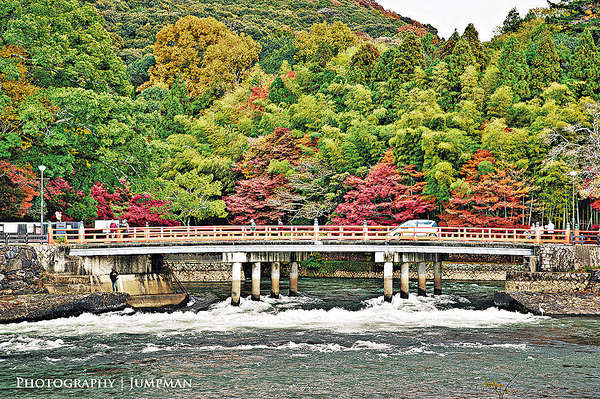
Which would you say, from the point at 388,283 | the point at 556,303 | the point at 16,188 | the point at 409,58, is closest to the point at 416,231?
the point at 388,283

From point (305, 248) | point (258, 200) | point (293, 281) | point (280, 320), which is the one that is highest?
point (258, 200)

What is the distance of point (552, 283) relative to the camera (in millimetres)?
41844

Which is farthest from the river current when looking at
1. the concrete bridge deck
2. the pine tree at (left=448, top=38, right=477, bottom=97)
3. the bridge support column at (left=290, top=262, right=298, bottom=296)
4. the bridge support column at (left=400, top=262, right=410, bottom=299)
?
the pine tree at (left=448, top=38, right=477, bottom=97)

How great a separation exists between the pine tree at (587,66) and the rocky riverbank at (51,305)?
4596cm

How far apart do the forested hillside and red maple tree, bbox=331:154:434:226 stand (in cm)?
16

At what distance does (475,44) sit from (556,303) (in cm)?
4503

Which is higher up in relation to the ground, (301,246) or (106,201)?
(106,201)

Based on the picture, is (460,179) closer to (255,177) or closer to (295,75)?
(255,177)

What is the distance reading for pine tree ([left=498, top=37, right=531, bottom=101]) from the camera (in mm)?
66188

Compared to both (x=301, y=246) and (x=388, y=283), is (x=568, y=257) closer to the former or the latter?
(x=388, y=283)

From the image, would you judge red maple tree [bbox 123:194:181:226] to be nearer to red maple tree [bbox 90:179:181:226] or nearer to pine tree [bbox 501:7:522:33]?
red maple tree [bbox 90:179:181:226]

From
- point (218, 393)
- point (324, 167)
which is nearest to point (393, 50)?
point (324, 167)

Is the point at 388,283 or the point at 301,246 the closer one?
the point at 388,283

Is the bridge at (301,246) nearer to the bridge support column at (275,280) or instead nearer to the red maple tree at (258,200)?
the bridge support column at (275,280)
